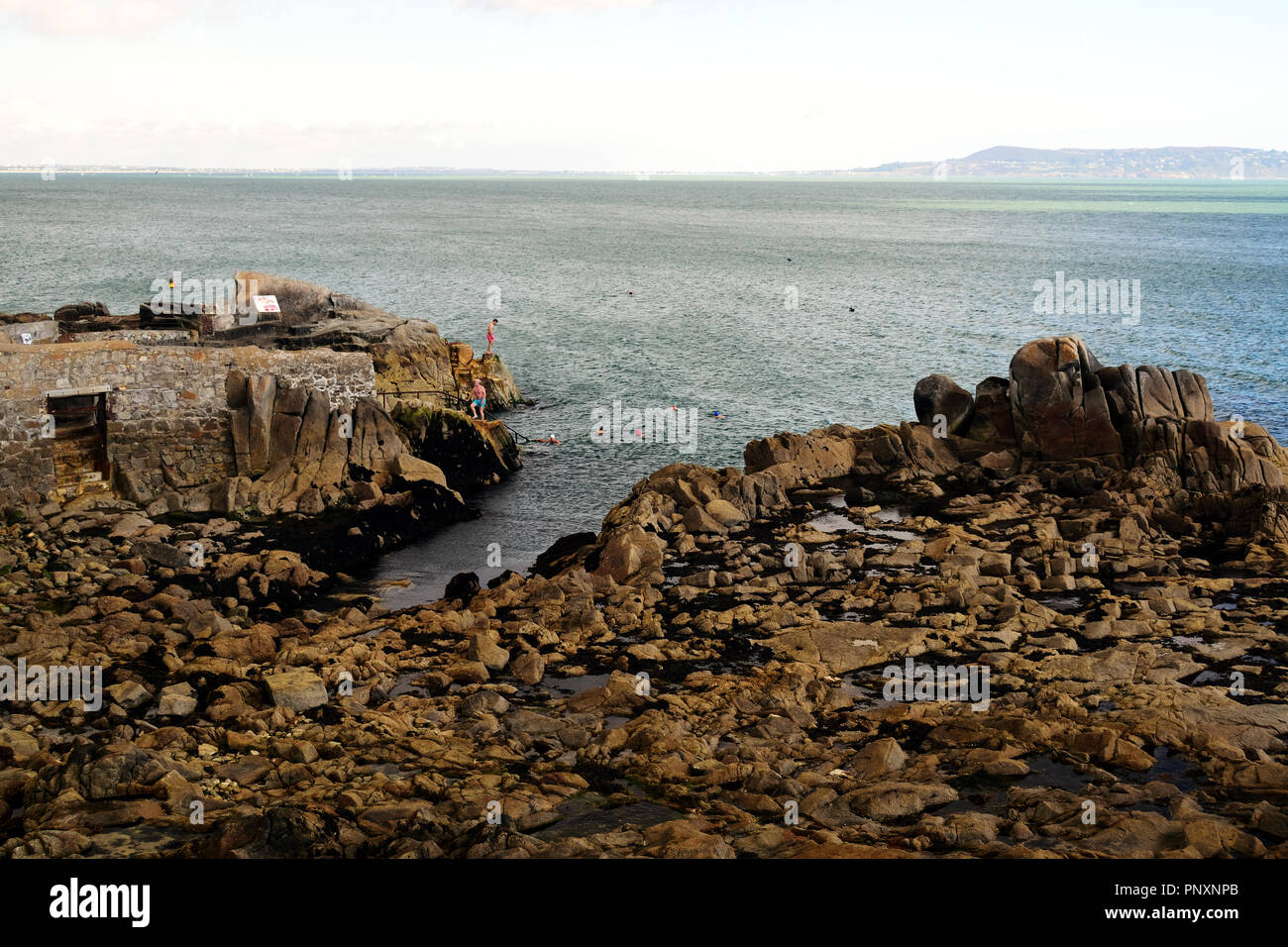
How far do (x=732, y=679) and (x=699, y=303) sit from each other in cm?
6107

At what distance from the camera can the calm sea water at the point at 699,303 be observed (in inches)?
1609

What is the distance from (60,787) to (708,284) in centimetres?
7836

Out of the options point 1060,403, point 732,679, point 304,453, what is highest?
point 1060,403

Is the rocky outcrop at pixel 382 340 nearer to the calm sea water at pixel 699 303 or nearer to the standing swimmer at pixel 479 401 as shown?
the standing swimmer at pixel 479 401

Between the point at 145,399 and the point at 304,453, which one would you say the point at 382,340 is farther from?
the point at 145,399

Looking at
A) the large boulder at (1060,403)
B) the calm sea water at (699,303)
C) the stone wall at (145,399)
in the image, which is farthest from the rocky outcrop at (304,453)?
the large boulder at (1060,403)

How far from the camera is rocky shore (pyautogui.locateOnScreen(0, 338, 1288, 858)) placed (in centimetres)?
1375

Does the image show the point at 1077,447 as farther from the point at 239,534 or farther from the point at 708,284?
the point at 708,284

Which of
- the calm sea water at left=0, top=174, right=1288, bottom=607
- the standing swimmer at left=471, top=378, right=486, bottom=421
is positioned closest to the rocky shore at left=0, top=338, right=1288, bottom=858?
the calm sea water at left=0, top=174, right=1288, bottom=607

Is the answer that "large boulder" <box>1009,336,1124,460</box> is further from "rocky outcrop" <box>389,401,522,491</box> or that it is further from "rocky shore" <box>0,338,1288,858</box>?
"rocky outcrop" <box>389,401,522,491</box>

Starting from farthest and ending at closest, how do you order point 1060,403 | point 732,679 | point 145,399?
point 1060,403 < point 145,399 < point 732,679

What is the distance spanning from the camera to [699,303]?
78375 millimetres

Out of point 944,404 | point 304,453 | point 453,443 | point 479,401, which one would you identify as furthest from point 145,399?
point 944,404
